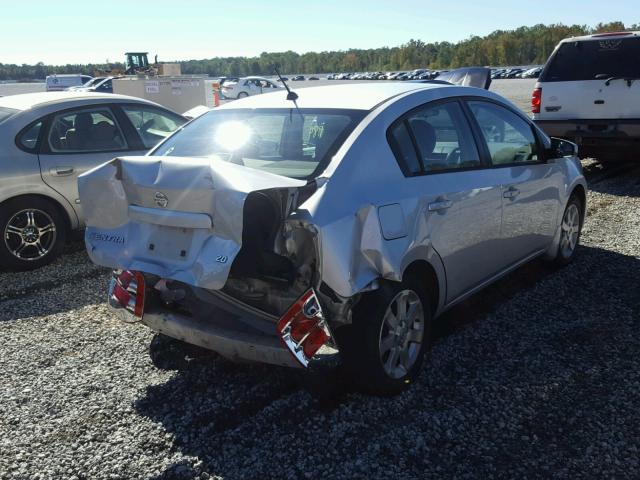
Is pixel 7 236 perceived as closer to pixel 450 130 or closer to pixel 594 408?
pixel 450 130

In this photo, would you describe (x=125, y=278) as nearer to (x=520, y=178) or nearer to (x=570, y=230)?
(x=520, y=178)

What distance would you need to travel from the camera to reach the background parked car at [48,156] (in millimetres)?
5953

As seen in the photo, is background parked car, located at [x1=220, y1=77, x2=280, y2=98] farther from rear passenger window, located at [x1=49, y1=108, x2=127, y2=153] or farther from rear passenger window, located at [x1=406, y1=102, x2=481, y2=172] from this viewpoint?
rear passenger window, located at [x1=406, y1=102, x2=481, y2=172]

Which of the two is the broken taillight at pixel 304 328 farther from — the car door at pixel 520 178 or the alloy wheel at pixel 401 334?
the car door at pixel 520 178

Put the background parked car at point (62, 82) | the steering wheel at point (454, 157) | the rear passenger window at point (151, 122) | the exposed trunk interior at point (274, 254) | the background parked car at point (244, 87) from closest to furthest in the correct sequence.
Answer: the exposed trunk interior at point (274, 254) → the steering wheel at point (454, 157) → the rear passenger window at point (151, 122) → the background parked car at point (62, 82) → the background parked car at point (244, 87)

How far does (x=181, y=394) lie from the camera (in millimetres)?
3650

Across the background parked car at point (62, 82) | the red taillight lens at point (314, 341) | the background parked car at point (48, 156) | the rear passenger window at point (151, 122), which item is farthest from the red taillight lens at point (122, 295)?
the background parked car at point (62, 82)

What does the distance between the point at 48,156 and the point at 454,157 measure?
4.16 metres

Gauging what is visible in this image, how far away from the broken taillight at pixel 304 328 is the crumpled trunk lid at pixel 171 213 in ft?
1.24

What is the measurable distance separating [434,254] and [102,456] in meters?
2.11

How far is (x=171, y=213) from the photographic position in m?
3.22

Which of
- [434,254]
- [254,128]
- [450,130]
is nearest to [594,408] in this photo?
[434,254]

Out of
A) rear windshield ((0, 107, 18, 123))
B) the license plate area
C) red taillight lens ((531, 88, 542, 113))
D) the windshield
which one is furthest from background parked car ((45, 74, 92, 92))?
the license plate area

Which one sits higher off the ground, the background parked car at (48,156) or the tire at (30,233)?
the background parked car at (48,156)
